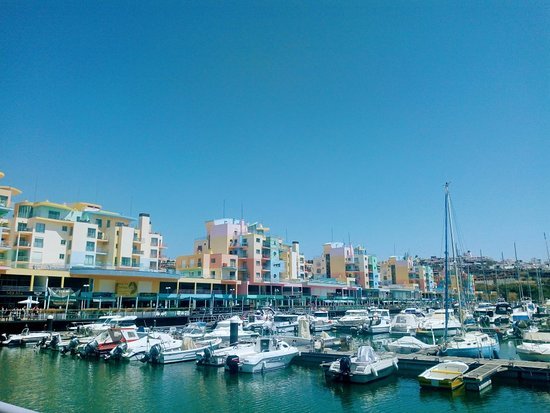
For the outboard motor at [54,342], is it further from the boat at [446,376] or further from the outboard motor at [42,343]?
the boat at [446,376]

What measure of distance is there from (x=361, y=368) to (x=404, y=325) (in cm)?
3169

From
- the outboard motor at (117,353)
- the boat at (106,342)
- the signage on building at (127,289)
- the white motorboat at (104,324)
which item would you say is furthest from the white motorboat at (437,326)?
the signage on building at (127,289)

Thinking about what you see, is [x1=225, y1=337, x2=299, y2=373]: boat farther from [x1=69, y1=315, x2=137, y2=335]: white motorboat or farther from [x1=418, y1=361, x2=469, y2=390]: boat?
[x1=69, y1=315, x2=137, y2=335]: white motorboat

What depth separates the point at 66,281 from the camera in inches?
2388

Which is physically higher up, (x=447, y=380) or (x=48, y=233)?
(x=48, y=233)

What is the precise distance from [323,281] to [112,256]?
5264cm

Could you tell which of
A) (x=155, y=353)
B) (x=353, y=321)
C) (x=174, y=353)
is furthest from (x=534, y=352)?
(x=353, y=321)

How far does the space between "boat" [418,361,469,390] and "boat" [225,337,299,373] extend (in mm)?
10262

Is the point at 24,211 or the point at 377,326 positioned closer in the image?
the point at 377,326

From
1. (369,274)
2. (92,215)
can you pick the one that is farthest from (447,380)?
(369,274)

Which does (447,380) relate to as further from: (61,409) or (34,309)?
(34,309)

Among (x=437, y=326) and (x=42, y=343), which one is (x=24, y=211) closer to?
(x=42, y=343)

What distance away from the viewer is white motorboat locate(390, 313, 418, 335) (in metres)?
54.2

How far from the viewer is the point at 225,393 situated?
24.8 metres
